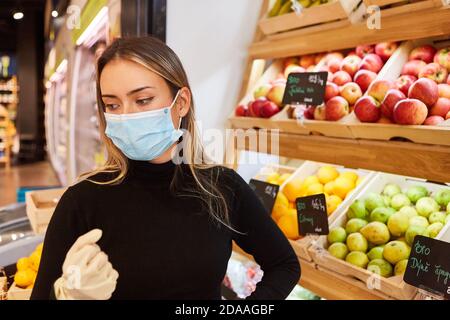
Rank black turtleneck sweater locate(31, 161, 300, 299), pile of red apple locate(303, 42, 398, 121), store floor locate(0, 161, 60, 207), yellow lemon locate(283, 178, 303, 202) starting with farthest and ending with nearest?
store floor locate(0, 161, 60, 207) < yellow lemon locate(283, 178, 303, 202) < pile of red apple locate(303, 42, 398, 121) < black turtleneck sweater locate(31, 161, 300, 299)

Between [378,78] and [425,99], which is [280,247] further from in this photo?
[378,78]

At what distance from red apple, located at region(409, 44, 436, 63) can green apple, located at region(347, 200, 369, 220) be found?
2.24 ft

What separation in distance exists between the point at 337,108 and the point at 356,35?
33cm

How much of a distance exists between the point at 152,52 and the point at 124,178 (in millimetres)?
352

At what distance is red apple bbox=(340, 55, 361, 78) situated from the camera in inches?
88.4

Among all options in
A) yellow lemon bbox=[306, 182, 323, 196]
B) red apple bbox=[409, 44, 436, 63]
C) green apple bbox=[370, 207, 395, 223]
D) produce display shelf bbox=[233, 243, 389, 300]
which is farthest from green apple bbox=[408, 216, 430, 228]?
red apple bbox=[409, 44, 436, 63]

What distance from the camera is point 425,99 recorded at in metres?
1.73

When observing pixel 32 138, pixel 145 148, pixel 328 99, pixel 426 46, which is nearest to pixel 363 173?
pixel 328 99

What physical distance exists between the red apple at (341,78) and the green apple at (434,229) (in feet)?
2.49

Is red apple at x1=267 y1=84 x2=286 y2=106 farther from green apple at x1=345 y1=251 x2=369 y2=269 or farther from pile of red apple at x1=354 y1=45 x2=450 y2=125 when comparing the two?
green apple at x1=345 y1=251 x2=369 y2=269

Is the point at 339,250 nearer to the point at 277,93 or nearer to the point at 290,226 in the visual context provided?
the point at 290,226

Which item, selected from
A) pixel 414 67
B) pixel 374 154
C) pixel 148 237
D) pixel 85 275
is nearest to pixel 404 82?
pixel 414 67

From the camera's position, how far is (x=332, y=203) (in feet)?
7.56

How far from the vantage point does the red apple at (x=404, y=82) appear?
6.12 ft
